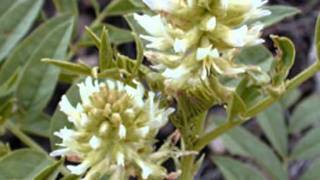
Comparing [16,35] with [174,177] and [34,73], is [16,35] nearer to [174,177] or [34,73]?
[34,73]

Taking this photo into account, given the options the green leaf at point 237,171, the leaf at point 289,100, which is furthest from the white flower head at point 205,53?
the leaf at point 289,100

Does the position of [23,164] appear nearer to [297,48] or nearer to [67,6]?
[67,6]

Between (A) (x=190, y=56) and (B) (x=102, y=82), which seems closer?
(A) (x=190, y=56)

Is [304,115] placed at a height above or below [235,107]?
below

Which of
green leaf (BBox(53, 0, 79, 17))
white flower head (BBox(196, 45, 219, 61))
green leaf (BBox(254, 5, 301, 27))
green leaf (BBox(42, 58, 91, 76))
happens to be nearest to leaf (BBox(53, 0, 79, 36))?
green leaf (BBox(53, 0, 79, 17))

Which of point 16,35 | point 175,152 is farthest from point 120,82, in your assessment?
point 16,35

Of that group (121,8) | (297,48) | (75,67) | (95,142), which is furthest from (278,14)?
(297,48)

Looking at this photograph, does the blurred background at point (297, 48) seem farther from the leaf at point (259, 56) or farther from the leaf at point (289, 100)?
the leaf at point (259, 56)
